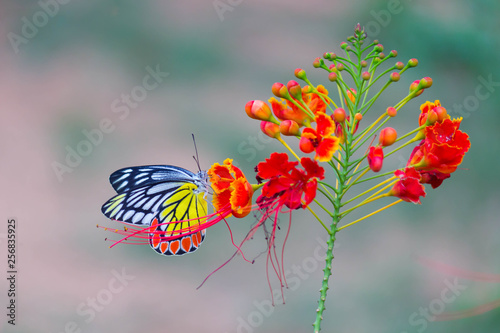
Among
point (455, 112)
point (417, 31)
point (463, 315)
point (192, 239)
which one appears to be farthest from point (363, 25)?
point (192, 239)

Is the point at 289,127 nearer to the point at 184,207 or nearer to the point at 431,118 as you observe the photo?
the point at 431,118

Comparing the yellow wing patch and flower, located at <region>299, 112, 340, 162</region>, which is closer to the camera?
flower, located at <region>299, 112, 340, 162</region>

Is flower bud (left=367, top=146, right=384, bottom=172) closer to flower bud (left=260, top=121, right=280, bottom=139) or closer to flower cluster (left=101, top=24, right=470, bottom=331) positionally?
flower cluster (left=101, top=24, right=470, bottom=331)

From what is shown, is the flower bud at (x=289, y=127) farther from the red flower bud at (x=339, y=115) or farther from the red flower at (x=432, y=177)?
the red flower at (x=432, y=177)

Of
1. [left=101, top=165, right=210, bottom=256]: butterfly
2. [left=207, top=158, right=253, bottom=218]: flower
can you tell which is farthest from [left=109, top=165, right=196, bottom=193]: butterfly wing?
[left=207, top=158, right=253, bottom=218]: flower
